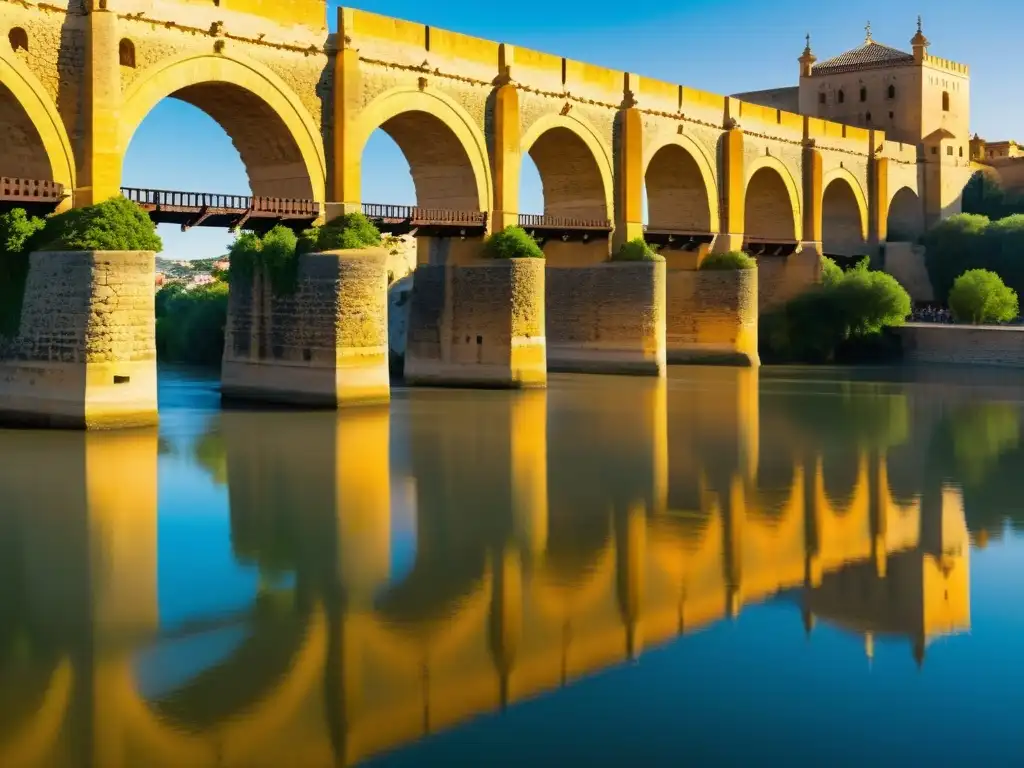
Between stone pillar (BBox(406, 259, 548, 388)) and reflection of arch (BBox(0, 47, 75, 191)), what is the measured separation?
839cm

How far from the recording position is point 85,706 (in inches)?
275

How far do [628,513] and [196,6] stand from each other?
11.6m

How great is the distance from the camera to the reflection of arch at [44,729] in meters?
6.30

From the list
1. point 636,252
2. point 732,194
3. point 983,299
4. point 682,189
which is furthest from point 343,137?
point 983,299

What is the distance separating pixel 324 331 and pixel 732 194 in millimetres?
15699

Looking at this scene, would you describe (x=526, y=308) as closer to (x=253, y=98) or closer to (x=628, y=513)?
(x=253, y=98)

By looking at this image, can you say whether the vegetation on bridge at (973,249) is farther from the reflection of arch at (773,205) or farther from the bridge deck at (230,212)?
the bridge deck at (230,212)

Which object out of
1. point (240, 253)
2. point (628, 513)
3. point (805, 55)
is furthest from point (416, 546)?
point (805, 55)

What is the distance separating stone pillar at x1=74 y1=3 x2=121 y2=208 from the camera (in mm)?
17781

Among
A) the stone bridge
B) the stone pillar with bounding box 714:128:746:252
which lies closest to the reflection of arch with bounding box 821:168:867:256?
the stone bridge

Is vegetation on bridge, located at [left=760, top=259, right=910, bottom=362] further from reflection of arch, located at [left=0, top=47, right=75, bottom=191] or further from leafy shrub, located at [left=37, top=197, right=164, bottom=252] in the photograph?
reflection of arch, located at [left=0, top=47, right=75, bottom=191]

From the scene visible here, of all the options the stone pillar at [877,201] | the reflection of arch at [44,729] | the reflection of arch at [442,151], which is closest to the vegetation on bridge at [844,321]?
the stone pillar at [877,201]

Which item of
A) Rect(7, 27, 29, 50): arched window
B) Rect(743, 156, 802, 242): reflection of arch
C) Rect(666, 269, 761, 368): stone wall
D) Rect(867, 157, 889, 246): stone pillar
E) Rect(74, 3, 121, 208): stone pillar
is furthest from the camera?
Rect(867, 157, 889, 246): stone pillar

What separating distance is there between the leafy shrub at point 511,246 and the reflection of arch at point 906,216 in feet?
74.1
